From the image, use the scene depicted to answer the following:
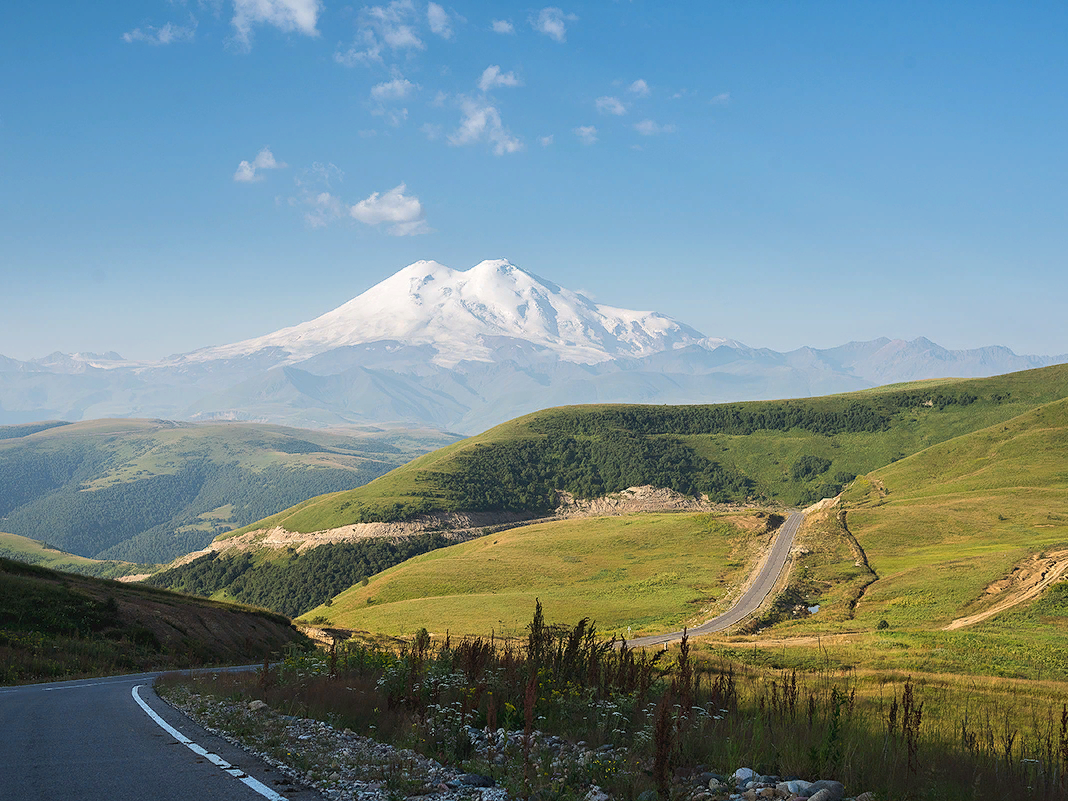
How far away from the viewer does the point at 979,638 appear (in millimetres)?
32750

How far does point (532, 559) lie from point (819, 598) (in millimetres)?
55762

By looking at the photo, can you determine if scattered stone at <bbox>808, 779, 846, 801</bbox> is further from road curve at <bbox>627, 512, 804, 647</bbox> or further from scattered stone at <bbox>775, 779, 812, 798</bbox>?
road curve at <bbox>627, 512, 804, 647</bbox>

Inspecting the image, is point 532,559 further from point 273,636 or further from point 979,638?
point 979,638

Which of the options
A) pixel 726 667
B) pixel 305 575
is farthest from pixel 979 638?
pixel 305 575

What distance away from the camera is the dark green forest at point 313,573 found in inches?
6683

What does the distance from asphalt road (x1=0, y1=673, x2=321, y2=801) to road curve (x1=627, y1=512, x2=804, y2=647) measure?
35906 millimetres

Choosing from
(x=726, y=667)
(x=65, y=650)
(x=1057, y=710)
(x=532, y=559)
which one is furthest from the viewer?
(x=532, y=559)

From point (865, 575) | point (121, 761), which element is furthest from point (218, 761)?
point (865, 575)

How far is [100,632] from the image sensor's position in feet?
119

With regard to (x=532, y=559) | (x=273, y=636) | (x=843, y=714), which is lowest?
(x=532, y=559)

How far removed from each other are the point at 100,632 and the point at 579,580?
6642 cm

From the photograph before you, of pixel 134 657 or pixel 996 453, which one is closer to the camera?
pixel 134 657

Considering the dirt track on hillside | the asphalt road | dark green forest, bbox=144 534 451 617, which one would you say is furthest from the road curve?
dark green forest, bbox=144 534 451 617

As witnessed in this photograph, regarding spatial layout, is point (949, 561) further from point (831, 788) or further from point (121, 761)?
point (121, 761)
